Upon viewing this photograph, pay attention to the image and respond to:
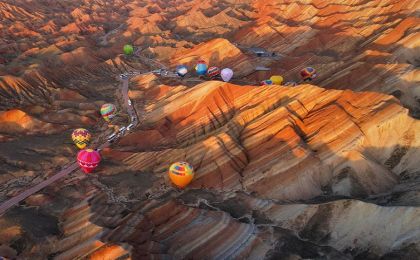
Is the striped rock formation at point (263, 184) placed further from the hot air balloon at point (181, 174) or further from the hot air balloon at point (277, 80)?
the hot air balloon at point (277, 80)

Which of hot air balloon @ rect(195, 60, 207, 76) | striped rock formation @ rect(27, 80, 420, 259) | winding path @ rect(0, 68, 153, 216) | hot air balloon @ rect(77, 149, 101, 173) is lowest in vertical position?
striped rock formation @ rect(27, 80, 420, 259)

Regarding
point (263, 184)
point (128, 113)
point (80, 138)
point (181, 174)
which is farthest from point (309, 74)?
point (80, 138)

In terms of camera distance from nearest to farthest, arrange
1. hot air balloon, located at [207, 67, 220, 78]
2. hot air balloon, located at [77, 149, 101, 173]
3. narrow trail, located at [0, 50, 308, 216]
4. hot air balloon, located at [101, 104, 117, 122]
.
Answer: narrow trail, located at [0, 50, 308, 216] < hot air balloon, located at [77, 149, 101, 173] < hot air balloon, located at [101, 104, 117, 122] < hot air balloon, located at [207, 67, 220, 78]

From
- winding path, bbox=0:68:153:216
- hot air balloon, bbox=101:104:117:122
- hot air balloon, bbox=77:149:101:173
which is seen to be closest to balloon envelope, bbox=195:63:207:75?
winding path, bbox=0:68:153:216

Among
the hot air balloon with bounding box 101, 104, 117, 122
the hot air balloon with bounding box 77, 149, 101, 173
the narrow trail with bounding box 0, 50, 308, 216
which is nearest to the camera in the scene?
the narrow trail with bounding box 0, 50, 308, 216

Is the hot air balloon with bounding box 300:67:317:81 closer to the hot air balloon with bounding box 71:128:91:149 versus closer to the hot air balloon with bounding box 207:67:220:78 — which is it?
the hot air balloon with bounding box 207:67:220:78

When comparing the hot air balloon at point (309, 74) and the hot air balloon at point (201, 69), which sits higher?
the hot air balloon at point (201, 69)

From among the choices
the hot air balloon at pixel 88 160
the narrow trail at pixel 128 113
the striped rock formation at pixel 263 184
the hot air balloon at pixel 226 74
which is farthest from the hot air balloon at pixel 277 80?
the hot air balloon at pixel 88 160
